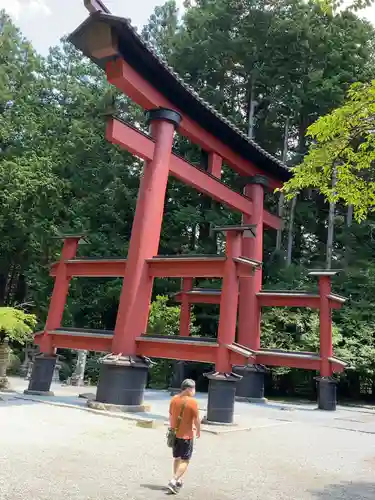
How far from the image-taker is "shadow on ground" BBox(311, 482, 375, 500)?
4492 mm

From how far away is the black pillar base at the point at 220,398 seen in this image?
8.63 metres

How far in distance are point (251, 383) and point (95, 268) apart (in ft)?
20.5

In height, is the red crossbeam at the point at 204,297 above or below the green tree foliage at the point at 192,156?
below

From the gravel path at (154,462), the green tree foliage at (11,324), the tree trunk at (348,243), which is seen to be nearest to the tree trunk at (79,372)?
the green tree foliage at (11,324)

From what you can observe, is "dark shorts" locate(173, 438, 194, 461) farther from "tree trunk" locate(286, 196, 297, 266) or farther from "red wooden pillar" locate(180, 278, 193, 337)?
"tree trunk" locate(286, 196, 297, 266)

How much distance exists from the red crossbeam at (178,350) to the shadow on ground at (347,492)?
13.7 feet

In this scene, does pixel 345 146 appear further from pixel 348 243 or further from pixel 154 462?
pixel 348 243

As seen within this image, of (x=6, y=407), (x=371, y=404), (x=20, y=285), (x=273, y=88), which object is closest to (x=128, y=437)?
(x=6, y=407)

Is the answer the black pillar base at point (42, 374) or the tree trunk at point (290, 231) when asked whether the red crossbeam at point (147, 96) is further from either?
the tree trunk at point (290, 231)

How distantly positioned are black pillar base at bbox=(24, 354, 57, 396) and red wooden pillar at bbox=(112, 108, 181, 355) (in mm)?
2232

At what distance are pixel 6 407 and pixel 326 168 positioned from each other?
716cm

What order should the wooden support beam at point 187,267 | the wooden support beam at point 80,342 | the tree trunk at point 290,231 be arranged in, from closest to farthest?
1. the wooden support beam at point 187,267
2. the wooden support beam at point 80,342
3. the tree trunk at point 290,231

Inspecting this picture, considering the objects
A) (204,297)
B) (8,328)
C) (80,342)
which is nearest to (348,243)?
(204,297)

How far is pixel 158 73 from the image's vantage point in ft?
34.4
